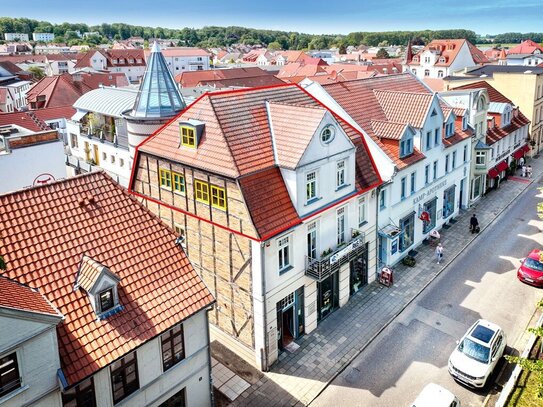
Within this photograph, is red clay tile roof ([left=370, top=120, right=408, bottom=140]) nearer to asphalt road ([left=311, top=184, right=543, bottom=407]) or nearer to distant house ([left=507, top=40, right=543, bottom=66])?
asphalt road ([left=311, top=184, right=543, bottom=407])

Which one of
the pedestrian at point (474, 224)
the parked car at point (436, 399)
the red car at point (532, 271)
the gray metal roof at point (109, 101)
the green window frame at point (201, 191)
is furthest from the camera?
the gray metal roof at point (109, 101)

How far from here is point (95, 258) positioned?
17.4 metres

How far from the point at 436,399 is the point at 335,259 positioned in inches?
323

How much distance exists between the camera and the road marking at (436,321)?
2636 cm

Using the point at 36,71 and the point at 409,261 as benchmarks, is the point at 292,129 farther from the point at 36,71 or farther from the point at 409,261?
the point at 36,71

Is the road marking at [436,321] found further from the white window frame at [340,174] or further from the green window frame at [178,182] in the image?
the green window frame at [178,182]

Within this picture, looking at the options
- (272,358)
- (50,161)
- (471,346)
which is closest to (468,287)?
(471,346)

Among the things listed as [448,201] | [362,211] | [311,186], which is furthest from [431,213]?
[311,186]

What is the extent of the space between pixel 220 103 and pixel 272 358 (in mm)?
12683

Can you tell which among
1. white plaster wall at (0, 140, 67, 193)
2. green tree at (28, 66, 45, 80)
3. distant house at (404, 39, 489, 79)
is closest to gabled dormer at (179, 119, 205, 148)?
white plaster wall at (0, 140, 67, 193)

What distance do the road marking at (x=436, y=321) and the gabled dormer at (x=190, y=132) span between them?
1478 cm

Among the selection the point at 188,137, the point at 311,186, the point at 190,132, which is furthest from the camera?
the point at 188,137

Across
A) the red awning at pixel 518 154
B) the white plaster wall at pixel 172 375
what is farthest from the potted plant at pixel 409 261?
the red awning at pixel 518 154

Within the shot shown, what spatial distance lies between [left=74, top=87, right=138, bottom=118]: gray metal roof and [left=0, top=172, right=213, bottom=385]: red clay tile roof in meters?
27.7
